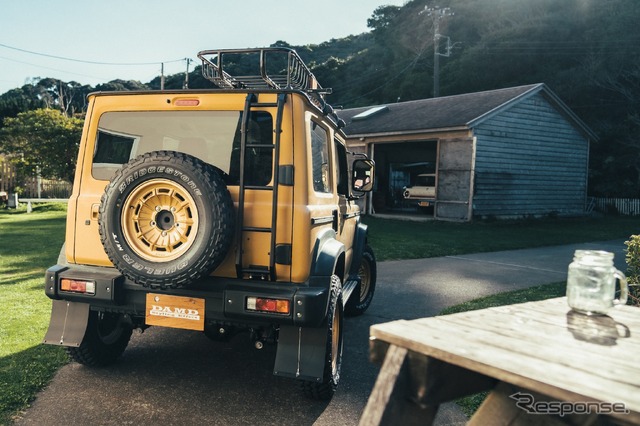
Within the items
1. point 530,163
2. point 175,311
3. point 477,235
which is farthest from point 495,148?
point 175,311

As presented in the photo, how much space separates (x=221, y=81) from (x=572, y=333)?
152 inches

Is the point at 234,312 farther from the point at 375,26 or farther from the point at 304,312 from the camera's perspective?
the point at 375,26

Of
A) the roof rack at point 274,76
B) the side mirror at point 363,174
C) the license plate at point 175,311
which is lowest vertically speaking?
the license plate at point 175,311

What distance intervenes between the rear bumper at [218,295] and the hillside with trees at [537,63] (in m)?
28.0

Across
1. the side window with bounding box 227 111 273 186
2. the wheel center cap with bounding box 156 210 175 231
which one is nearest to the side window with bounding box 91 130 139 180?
the wheel center cap with bounding box 156 210 175 231

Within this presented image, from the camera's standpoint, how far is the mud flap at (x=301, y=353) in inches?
127

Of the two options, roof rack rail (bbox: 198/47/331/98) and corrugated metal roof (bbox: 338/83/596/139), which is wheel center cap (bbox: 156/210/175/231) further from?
corrugated metal roof (bbox: 338/83/596/139)

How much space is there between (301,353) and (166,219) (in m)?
1.29

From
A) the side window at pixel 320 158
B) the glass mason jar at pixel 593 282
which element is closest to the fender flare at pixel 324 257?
the side window at pixel 320 158

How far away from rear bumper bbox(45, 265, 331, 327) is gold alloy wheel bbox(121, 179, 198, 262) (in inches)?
12.2

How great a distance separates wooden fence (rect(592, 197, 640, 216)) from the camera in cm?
2562

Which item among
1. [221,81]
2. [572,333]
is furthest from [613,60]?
[572,333]

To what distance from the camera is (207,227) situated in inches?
122

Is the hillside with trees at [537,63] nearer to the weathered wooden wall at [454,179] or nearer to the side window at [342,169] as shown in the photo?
the weathered wooden wall at [454,179]
